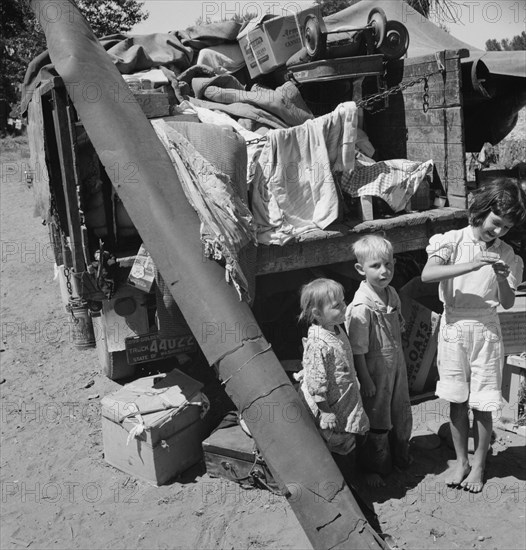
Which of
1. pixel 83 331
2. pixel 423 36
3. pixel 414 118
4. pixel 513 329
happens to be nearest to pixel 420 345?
pixel 513 329

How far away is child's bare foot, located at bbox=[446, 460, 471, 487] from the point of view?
3.75 metres

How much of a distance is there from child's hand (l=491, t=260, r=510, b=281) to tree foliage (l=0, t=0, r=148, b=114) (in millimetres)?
19105

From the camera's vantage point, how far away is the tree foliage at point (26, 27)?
67.1ft

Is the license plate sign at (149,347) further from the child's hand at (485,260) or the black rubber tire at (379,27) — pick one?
the black rubber tire at (379,27)

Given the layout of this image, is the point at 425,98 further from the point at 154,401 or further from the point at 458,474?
the point at 154,401

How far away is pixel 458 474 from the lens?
12.4 ft

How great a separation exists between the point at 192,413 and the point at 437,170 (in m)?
2.85

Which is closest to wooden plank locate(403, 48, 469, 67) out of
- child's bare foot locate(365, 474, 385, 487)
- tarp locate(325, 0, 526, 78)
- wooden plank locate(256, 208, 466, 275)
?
wooden plank locate(256, 208, 466, 275)

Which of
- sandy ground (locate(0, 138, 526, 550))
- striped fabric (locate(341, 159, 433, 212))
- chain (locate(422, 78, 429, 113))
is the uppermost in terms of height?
chain (locate(422, 78, 429, 113))

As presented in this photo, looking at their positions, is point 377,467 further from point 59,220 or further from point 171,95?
point 171,95

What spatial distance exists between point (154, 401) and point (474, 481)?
6.62ft

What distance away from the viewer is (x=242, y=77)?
640 centimetres

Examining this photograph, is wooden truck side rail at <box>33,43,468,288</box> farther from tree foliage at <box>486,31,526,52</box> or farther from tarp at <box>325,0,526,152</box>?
tree foliage at <box>486,31,526,52</box>

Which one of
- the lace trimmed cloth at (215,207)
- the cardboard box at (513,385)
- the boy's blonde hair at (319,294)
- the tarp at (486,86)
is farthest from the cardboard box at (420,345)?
the tarp at (486,86)
